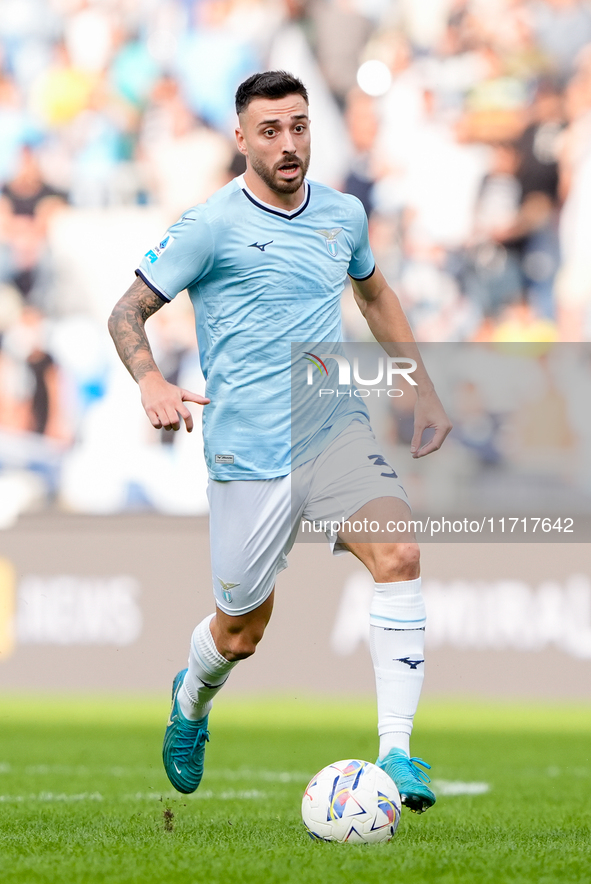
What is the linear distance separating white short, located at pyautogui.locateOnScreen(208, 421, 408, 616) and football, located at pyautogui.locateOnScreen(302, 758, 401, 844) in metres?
0.96

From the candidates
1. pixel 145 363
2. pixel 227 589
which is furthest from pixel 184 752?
pixel 145 363

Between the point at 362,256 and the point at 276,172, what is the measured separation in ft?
1.79

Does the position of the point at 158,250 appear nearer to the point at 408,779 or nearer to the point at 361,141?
the point at 408,779

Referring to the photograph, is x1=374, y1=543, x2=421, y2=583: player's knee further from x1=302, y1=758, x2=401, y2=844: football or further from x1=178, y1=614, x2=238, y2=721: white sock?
x1=178, y1=614, x2=238, y2=721: white sock

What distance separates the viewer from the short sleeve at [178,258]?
441 cm

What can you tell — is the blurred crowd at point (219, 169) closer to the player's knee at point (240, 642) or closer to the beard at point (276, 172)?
the player's knee at point (240, 642)

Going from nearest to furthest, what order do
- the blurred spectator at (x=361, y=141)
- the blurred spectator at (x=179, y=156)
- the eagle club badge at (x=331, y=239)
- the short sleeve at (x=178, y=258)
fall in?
1. the short sleeve at (x=178, y=258)
2. the eagle club badge at (x=331, y=239)
3. the blurred spectator at (x=361, y=141)
4. the blurred spectator at (x=179, y=156)

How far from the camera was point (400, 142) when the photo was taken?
12.9 meters

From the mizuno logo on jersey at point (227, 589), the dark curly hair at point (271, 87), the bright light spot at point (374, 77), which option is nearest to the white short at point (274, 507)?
the mizuno logo on jersey at point (227, 589)

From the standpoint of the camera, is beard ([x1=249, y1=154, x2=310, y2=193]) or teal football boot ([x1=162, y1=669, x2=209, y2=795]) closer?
beard ([x1=249, y1=154, x2=310, y2=193])

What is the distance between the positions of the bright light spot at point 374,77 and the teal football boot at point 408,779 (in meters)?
10.2

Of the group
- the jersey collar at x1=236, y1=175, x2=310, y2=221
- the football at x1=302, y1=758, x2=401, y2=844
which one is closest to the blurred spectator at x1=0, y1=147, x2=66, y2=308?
the jersey collar at x1=236, y1=175, x2=310, y2=221

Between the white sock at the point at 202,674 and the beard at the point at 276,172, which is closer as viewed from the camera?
the beard at the point at 276,172

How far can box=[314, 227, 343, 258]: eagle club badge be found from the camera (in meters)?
4.64
